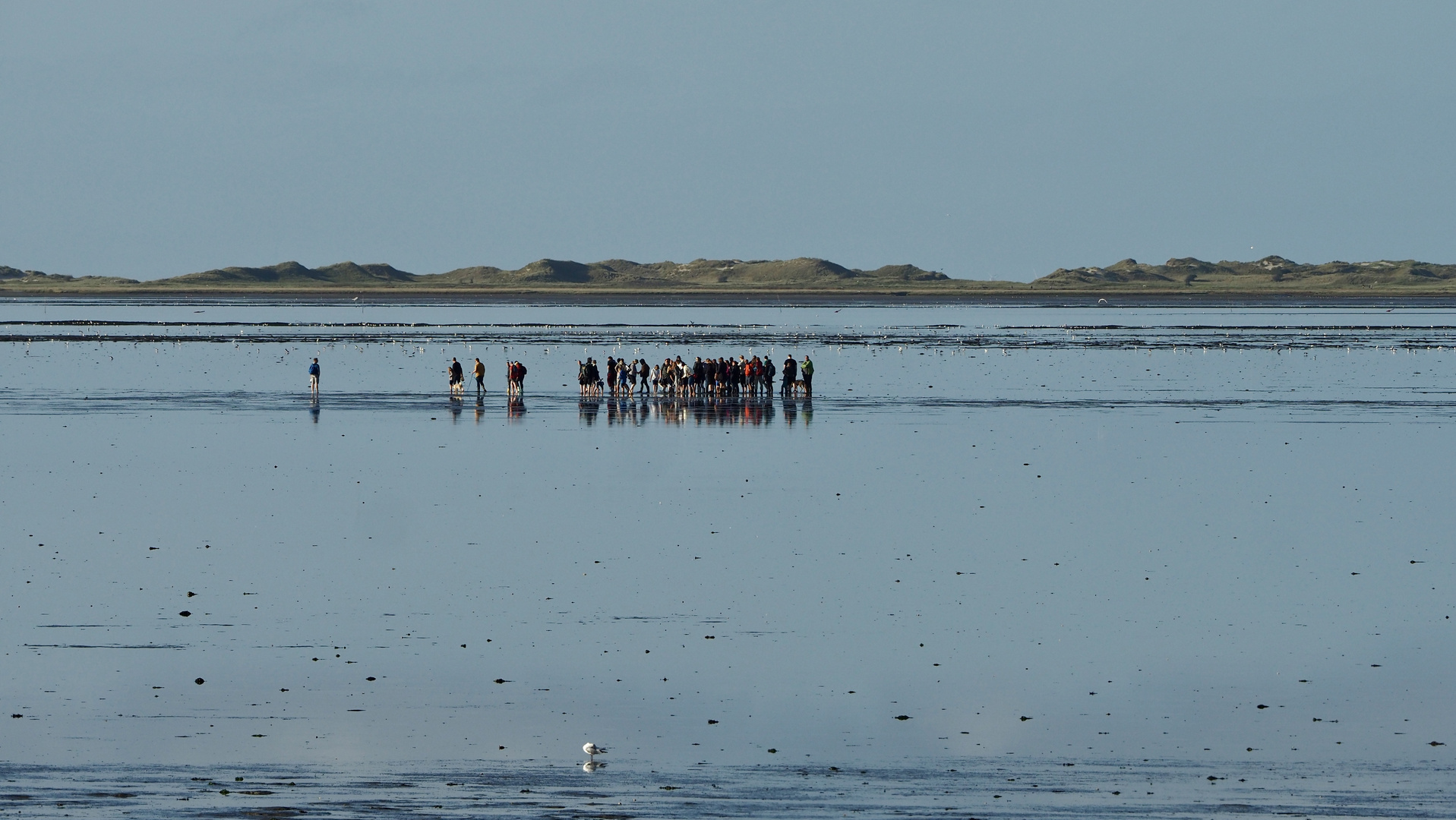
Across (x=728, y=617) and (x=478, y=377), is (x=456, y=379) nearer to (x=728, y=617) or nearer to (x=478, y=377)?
(x=478, y=377)

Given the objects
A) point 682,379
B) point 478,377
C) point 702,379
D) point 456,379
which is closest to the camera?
point 478,377

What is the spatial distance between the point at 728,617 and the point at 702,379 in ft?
139

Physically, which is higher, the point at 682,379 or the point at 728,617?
the point at 728,617

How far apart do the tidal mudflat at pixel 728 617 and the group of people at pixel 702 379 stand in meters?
12.7

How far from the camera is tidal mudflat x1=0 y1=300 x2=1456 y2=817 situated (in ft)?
49.2

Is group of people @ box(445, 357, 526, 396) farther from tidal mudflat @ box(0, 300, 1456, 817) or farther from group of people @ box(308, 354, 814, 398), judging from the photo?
tidal mudflat @ box(0, 300, 1456, 817)

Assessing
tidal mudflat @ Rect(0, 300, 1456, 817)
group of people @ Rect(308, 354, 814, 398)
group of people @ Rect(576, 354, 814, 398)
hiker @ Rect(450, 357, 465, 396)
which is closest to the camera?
tidal mudflat @ Rect(0, 300, 1456, 817)

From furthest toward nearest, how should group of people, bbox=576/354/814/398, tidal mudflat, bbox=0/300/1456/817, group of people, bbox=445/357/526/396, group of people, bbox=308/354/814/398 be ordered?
group of people, bbox=576/354/814/398 → group of people, bbox=308/354/814/398 → group of people, bbox=445/357/526/396 → tidal mudflat, bbox=0/300/1456/817

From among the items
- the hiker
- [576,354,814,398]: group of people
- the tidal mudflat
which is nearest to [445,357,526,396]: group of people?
the hiker

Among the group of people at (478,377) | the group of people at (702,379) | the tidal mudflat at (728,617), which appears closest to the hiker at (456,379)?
the group of people at (478,377)

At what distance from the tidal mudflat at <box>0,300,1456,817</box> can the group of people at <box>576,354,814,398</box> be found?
12.7m

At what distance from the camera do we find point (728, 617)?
70.9 feet

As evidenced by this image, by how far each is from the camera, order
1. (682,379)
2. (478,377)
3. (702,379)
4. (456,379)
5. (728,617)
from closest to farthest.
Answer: (728,617)
(478,377)
(456,379)
(682,379)
(702,379)

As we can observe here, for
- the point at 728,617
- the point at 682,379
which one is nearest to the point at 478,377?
the point at 682,379
